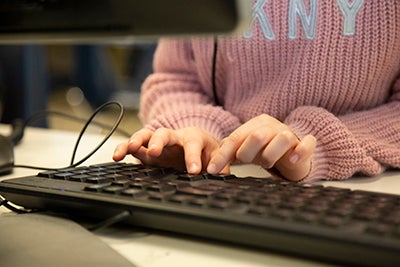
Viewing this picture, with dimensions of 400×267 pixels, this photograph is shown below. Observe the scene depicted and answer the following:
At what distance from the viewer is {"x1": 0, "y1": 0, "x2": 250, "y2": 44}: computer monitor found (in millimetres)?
386

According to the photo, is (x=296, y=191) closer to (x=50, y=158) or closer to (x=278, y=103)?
(x=278, y=103)

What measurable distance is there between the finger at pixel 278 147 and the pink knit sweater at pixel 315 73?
121mm

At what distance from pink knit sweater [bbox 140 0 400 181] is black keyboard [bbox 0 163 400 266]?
226 millimetres

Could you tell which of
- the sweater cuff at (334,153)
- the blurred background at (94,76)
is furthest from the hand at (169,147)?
the blurred background at (94,76)

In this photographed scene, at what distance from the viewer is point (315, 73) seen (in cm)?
76

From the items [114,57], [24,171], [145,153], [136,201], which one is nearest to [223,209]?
[136,201]

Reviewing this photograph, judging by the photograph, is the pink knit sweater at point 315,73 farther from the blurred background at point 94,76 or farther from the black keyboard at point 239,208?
the blurred background at point 94,76

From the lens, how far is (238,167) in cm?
70

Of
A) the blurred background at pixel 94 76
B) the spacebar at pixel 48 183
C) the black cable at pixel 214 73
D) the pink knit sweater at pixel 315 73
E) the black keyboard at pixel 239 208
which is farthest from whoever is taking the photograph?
the blurred background at pixel 94 76

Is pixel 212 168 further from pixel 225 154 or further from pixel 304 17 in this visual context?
pixel 304 17

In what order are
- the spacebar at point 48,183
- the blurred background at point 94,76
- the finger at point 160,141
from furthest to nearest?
the blurred background at point 94,76, the finger at point 160,141, the spacebar at point 48,183

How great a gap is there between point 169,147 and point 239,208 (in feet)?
0.81

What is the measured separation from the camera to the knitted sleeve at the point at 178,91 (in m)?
0.78

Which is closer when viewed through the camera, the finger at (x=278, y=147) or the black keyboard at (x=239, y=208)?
the black keyboard at (x=239, y=208)
